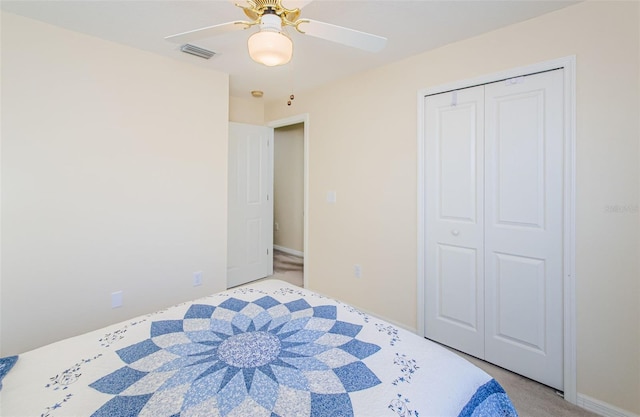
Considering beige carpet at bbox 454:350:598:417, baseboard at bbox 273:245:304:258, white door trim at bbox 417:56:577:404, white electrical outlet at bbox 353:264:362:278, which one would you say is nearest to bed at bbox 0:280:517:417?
beige carpet at bbox 454:350:598:417

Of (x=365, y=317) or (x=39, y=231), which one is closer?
(x=365, y=317)

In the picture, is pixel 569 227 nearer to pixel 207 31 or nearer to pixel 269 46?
pixel 269 46

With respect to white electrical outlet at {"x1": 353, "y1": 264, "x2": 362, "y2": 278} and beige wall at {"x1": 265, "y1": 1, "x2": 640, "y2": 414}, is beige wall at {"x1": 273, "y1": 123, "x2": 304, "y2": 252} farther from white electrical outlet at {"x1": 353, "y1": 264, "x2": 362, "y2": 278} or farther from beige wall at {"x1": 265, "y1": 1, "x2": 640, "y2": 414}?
white electrical outlet at {"x1": 353, "y1": 264, "x2": 362, "y2": 278}

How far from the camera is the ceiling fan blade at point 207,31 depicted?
1.39 metres

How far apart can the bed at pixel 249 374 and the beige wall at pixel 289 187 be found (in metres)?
3.95

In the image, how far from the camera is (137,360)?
1.15m

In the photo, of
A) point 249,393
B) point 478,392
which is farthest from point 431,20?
point 249,393

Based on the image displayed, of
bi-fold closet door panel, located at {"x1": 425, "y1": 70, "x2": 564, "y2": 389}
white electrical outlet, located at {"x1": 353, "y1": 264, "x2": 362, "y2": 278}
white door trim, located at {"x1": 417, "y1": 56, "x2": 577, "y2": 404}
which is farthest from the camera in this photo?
white electrical outlet, located at {"x1": 353, "y1": 264, "x2": 362, "y2": 278}

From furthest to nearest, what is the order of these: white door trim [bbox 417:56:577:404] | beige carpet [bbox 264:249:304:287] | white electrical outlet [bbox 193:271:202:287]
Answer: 1. beige carpet [bbox 264:249:304:287]
2. white electrical outlet [bbox 193:271:202:287]
3. white door trim [bbox 417:56:577:404]

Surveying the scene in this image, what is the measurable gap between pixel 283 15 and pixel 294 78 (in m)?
1.76

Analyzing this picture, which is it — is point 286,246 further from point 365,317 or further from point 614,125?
point 614,125

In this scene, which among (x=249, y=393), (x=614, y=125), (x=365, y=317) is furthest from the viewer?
(x=614, y=125)

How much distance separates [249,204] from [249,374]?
9.80 ft

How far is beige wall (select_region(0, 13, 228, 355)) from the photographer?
2035 millimetres
